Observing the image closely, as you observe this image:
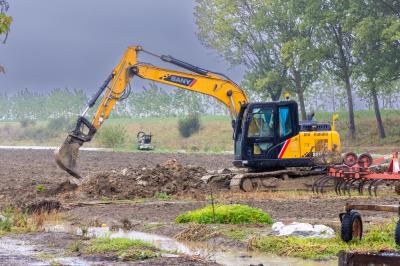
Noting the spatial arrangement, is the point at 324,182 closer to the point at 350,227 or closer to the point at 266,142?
the point at 266,142

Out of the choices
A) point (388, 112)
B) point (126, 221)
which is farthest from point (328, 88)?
point (126, 221)

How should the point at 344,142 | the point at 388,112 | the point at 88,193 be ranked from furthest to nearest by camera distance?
the point at 388,112 < the point at 344,142 < the point at 88,193

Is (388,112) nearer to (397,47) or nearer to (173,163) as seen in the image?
(397,47)

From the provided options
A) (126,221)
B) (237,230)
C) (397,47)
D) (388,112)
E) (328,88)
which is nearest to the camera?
(237,230)

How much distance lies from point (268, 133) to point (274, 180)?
1594mm

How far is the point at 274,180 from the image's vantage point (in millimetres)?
28844


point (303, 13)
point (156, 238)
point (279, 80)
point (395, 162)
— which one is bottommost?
point (156, 238)

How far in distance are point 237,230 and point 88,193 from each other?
11.1m

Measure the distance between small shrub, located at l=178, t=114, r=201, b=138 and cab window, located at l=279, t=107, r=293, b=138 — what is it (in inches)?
2825

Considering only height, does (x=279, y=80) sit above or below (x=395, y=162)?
above

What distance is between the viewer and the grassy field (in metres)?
67.5

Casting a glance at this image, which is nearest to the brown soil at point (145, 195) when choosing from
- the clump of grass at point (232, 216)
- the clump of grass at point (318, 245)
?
the clump of grass at point (232, 216)

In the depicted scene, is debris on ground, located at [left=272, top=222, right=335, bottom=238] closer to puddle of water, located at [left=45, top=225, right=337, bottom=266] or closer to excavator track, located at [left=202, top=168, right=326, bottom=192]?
puddle of water, located at [left=45, top=225, right=337, bottom=266]

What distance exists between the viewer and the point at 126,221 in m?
19.1
